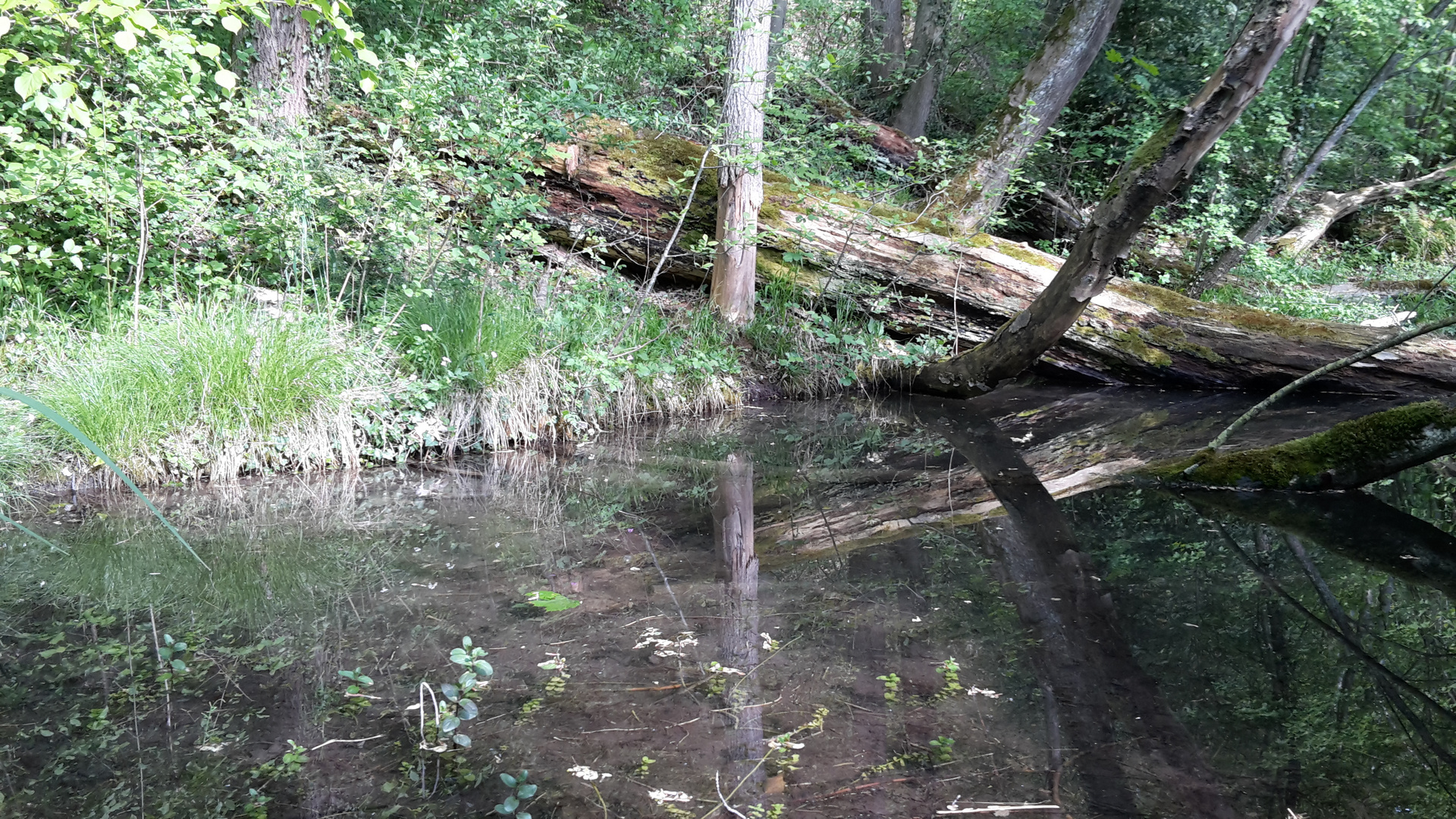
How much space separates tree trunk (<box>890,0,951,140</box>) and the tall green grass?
884 cm

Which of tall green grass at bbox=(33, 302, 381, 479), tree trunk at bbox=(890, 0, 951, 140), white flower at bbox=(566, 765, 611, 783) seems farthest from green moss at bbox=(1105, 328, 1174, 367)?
white flower at bbox=(566, 765, 611, 783)

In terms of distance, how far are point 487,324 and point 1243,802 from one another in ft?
15.5

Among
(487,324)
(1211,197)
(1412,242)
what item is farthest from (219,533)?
(1412,242)

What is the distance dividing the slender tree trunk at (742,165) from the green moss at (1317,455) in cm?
351

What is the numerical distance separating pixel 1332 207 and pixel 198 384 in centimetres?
1330

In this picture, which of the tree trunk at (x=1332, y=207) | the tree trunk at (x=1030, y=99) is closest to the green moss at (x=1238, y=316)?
the tree trunk at (x=1030, y=99)

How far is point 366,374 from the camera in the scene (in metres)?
4.98

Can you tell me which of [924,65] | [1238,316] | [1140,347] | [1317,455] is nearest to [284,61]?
[1140,347]

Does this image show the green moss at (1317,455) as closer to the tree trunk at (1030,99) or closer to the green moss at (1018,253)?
the green moss at (1018,253)

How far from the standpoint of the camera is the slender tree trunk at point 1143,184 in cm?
432

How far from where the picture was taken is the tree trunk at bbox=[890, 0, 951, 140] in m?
11.1

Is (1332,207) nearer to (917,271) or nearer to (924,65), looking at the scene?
(924,65)

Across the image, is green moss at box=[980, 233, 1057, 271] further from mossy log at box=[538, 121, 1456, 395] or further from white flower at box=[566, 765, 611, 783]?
white flower at box=[566, 765, 611, 783]

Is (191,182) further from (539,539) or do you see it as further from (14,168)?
(539,539)
